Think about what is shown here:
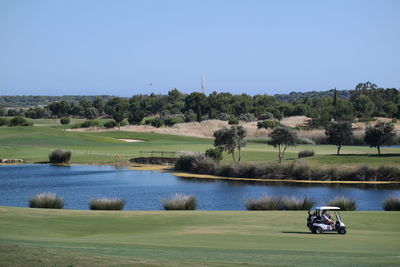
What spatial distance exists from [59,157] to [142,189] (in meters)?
25.5

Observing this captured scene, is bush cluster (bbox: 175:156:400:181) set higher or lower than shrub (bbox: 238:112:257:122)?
lower

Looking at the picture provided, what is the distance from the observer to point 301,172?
64312mm

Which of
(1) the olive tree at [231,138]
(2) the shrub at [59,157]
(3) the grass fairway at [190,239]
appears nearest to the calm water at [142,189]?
(1) the olive tree at [231,138]

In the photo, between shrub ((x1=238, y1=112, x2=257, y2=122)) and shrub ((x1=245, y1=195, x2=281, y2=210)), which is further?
shrub ((x1=238, y1=112, x2=257, y2=122))

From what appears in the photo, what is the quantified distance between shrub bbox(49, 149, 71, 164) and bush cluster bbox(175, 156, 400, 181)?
59.0ft

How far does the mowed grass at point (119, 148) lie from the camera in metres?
69.1


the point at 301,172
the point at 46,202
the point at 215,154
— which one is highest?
the point at 46,202

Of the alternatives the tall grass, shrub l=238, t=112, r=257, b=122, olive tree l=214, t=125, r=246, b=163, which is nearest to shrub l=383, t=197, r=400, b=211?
the tall grass

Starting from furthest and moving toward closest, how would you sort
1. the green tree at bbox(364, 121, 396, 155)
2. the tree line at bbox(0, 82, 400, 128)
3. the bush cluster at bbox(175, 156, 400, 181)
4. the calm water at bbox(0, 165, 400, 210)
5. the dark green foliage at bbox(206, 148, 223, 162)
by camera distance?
1. the tree line at bbox(0, 82, 400, 128)
2. the green tree at bbox(364, 121, 396, 155)
3. the dark green foliage at bbox(206, 148, 223, 162)
4. the bush cluster at bbox(175, 156, 400, 181)
5. the calm water at bbox(0, 165, 400, 210)

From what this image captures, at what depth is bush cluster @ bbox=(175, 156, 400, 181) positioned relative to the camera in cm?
6300

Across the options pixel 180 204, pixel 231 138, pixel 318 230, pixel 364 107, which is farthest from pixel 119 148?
pixel 364 107

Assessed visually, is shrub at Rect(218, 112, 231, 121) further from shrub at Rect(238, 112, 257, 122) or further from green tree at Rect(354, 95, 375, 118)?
green tree at Rect(354, 95, 375, 118)

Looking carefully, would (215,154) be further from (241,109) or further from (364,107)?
(241,109)

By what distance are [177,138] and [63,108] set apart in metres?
85.9
